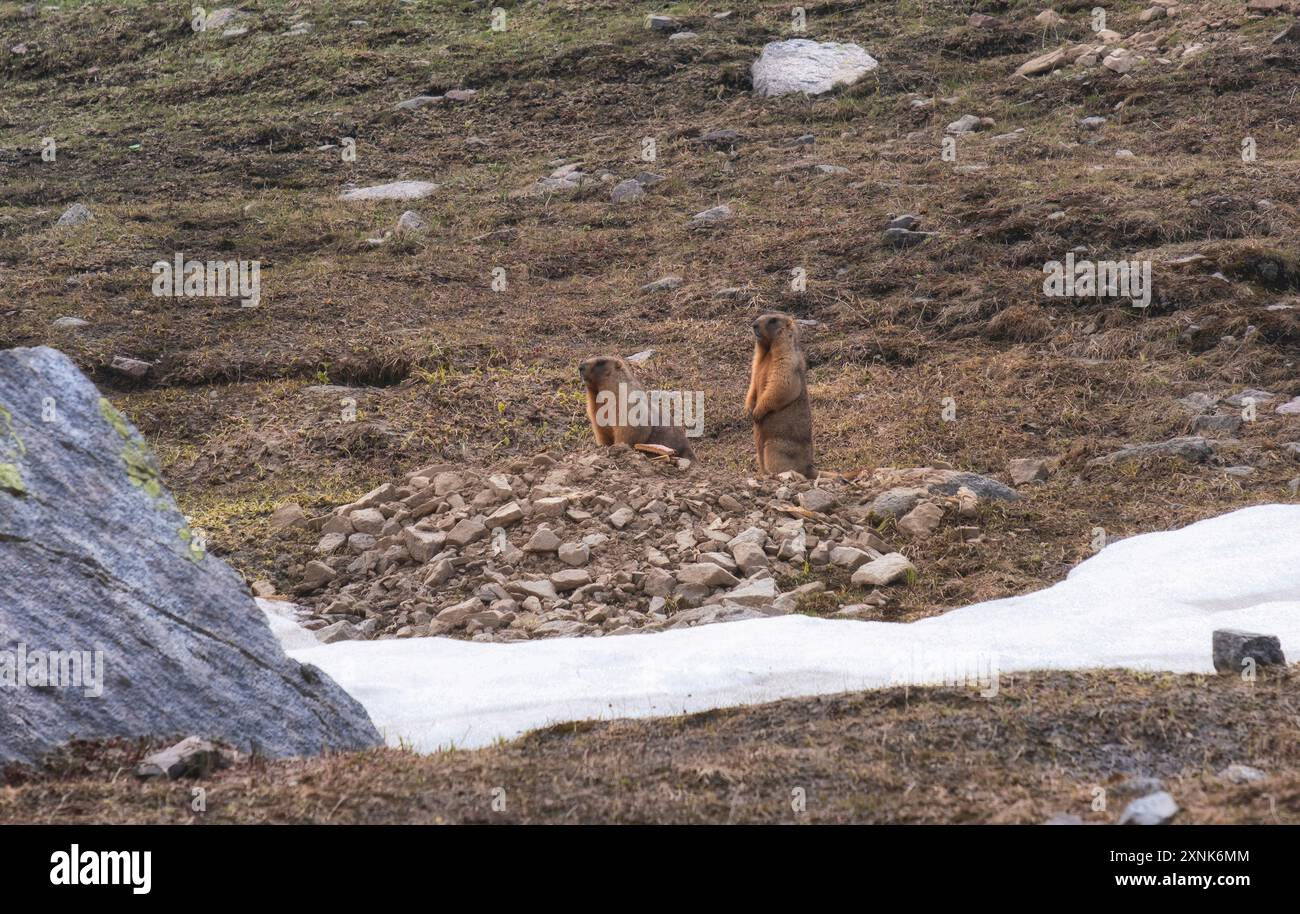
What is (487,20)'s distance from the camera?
79.7ft

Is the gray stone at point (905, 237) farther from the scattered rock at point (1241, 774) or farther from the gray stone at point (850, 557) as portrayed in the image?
the scattered rock at point (1241, 774)

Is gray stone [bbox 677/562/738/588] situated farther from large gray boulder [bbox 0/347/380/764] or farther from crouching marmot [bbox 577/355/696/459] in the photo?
large gray boulder [bbox 0/347/380/764]

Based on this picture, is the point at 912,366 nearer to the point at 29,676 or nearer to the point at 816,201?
the point at 816,201

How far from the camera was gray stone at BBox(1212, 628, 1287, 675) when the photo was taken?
5613mm

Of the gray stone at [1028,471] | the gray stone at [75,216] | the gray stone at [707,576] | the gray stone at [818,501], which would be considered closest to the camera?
the gray stone at [707,576]

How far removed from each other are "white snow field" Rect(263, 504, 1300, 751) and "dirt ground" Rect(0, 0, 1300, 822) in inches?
20.1

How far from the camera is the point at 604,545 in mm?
8531

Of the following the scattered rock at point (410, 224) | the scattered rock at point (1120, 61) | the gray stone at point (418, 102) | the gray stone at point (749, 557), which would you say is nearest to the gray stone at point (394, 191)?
the scattered rock at point (410, 224)

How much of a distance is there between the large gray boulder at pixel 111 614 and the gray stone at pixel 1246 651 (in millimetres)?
3665

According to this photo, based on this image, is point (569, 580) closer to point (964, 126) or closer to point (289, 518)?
point (289, 518)

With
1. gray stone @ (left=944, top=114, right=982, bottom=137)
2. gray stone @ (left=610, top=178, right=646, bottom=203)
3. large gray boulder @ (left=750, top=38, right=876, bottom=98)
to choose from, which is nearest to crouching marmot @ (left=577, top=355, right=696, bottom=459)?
gray stone @ (left=610, top=178, right=646, bottom=203)

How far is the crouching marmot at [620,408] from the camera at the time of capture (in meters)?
10.6

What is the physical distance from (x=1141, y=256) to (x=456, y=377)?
24.7ft

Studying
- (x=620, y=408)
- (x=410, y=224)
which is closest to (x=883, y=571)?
(x=620, y=408)
